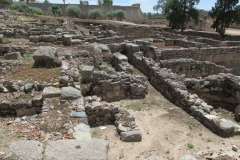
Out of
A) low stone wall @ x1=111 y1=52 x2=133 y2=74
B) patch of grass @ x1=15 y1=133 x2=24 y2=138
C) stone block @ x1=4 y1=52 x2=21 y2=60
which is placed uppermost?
stone block @ x1=4 y1=52 x2=21 y2=60

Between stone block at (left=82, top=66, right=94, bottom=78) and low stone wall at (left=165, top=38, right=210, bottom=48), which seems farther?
low stone wall at (left=165, top=38, right=210, bottom=48)

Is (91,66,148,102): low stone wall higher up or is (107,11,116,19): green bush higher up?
(107,11,116,19): green bush

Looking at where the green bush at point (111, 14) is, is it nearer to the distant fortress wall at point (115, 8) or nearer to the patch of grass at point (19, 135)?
the distant fortress wall at point (115, 8)

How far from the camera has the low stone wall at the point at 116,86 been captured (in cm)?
924

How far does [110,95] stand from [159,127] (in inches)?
115

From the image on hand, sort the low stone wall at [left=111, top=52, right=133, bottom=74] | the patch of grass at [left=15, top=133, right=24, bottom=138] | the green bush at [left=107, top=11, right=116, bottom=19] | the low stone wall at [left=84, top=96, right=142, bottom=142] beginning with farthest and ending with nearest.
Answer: the green bush at [left=107, top=11, right=116, bottom=19], the low stone wall at [left=111, top=52, right=133, bottom=74], the low stone wall at [left=84, top=96, right=142, bottom=142], the patch of grass at [left=15, top=133, right=24, bottom=138]

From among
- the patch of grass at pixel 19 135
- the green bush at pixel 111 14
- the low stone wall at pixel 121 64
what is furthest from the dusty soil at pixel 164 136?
the green bush at pixel 111 14

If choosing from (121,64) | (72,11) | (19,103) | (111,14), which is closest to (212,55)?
(121,64)

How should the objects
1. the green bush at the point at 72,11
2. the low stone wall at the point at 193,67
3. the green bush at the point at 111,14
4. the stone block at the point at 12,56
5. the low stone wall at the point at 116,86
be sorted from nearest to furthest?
the low stone wall at the point at 116,86, the stone block at the point at 12,56, the low stone wall at the point at 193,67, the green bush at the point at 72,11, the green bush at the point at 111,14

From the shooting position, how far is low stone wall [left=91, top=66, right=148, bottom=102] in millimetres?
9242

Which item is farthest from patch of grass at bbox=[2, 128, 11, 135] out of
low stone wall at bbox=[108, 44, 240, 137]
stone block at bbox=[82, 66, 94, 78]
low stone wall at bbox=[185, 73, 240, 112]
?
low stone wall at bbox=[185, 73, 240, 112]

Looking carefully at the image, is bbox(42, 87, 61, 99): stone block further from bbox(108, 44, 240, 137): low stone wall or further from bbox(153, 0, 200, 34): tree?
bbox(153, 0, 200, 34): tree

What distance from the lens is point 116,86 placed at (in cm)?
942

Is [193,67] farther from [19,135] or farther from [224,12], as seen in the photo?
[224,12]
